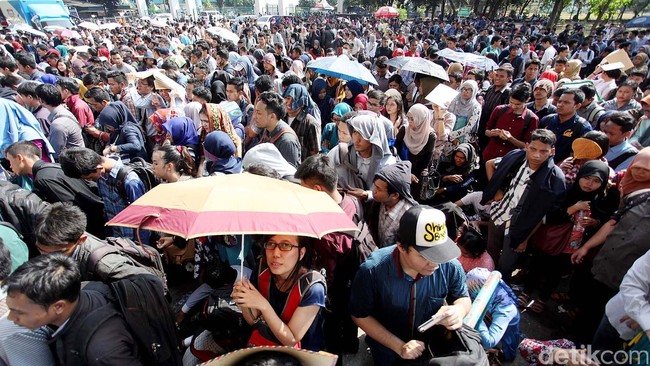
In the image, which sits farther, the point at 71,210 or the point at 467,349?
the point at 71,210

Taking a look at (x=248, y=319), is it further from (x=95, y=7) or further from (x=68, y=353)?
(x=95, y=7)

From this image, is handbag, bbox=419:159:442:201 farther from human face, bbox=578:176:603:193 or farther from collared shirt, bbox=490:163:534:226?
human face, bbox=578:176:603:193

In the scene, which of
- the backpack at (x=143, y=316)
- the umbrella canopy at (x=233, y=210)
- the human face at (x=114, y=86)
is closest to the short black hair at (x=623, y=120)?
the umbrella canopy at (x=233, y=210)

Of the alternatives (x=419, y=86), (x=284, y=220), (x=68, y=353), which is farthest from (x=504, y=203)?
(x=419, y=86)

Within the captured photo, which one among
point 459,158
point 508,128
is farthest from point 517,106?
point 459,158

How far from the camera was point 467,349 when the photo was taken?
173cm

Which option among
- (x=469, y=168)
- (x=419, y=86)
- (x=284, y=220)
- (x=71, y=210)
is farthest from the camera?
(x=419, y=86)

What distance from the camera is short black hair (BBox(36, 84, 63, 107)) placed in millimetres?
4434

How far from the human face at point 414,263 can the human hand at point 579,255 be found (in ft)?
6.33

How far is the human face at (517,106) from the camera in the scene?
454 cm

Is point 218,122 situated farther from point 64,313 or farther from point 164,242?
point 64,313

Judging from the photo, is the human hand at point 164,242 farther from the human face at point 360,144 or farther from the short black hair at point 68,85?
the short black hair at point 68,85

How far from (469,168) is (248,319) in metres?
3.54

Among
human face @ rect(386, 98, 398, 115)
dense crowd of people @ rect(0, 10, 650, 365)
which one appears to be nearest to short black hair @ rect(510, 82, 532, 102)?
dense crowd of people @ rect(0, 10, 650, 365)
